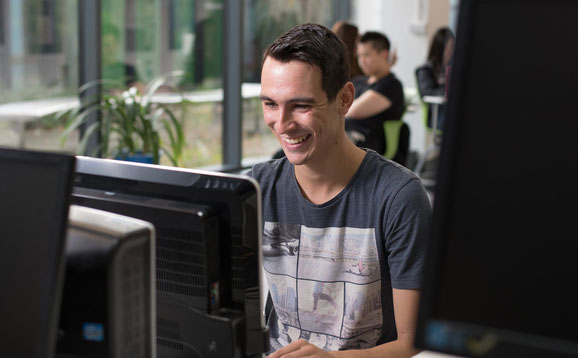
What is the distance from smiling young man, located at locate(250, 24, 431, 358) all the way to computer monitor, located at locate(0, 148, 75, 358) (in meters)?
0.73

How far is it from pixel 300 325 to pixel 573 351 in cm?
91

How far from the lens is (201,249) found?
1.04 meters

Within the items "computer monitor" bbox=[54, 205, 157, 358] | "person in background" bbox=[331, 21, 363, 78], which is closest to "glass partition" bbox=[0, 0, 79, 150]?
"person in background" bbox=[331, 21, 363, 78]

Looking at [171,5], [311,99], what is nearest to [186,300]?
[311,99]

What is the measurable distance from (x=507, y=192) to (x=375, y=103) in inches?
134

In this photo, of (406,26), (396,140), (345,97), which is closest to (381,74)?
(396,140)

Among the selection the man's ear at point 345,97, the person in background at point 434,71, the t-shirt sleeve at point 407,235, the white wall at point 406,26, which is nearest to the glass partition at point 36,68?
the person in background at point 434,71

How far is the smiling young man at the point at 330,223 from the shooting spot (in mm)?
1436

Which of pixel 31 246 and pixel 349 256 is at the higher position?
pixel 31 246

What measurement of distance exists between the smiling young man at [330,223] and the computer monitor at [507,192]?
2.38 ft

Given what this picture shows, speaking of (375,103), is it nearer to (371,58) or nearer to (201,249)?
(371,58)

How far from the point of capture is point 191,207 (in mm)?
1046

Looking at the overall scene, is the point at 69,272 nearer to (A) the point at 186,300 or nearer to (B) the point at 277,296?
(A) the point at 186,300

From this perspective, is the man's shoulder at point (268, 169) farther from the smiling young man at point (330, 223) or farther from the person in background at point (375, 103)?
the person in background at point (375, 103)
